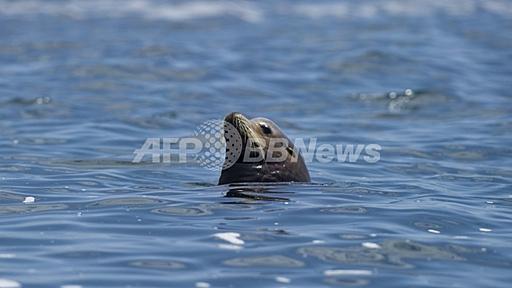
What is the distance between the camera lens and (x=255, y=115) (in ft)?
61.0

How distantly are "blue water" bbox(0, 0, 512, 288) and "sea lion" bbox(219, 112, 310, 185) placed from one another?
325 mm

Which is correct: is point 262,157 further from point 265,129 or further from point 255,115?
point 255,115

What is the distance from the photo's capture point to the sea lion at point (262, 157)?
11461 millimetres

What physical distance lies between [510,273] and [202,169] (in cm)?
583

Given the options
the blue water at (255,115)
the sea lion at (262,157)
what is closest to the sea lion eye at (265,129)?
the sea lion at (262,157)

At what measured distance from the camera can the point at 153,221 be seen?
9.88 m

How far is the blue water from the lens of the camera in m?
8.58

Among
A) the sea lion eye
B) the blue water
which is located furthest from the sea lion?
the blue water

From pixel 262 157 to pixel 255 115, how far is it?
22.7ft

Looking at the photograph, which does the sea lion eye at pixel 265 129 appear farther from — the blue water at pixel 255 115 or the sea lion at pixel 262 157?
the blue water at pixel 255 115

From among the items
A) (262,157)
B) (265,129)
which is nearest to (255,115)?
(265,129)

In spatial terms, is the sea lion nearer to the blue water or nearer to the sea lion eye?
the sea lion eye

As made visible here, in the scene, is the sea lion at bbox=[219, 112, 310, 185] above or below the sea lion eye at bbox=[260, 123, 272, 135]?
below

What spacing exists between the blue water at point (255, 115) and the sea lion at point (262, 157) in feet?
1.07
